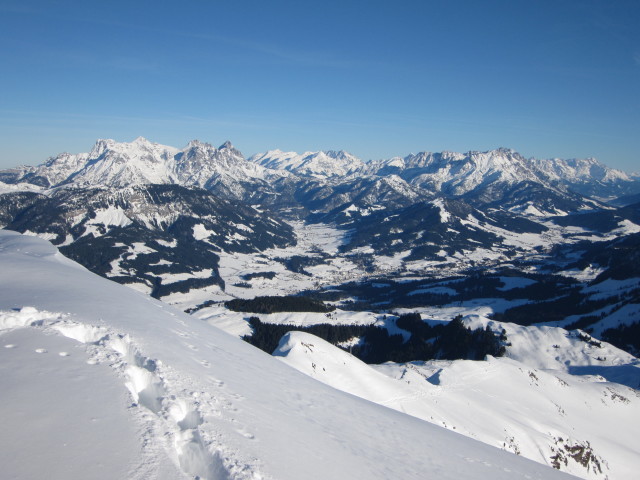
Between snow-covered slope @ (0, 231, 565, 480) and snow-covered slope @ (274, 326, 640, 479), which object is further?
snow-covered slope @ (274, 326, 640, 479)

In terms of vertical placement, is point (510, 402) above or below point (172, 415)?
below

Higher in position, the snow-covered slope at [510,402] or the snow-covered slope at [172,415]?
the snow-covered slope at [172,415]

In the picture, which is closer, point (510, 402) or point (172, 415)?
point (172, 415)

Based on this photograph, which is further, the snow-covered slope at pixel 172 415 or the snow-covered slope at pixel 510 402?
the snow-covered slope at pixel 510 402

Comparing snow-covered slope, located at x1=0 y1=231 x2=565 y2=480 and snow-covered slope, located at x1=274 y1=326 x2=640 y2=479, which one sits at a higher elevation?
snow-covered slope, located at x1=0 y1=231 x2=565 y2=480
